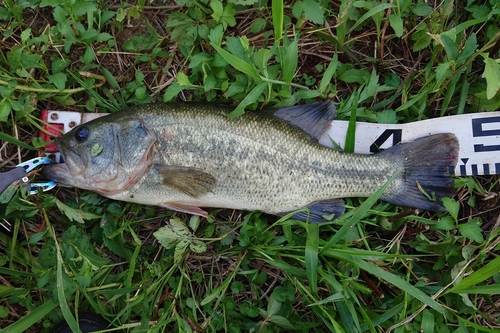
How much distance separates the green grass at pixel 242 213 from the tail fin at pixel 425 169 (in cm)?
14

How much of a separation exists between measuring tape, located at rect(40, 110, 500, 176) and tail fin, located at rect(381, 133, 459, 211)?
13 centimetres

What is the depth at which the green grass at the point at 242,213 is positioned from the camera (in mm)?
3168

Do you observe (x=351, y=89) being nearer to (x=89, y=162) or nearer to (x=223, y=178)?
(x=223, y=178)

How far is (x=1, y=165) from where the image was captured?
3.47 meters

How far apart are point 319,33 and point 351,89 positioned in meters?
0.56

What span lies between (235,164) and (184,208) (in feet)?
1.84

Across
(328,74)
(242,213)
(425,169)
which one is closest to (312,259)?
(242,213)

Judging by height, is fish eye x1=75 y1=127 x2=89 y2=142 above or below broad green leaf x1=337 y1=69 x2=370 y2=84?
below

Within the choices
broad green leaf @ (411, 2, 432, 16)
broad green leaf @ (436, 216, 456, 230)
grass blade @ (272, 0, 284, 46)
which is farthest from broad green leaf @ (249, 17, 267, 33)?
broad green leaf @ (436, 216, 456, 230)

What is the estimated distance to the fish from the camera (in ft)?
10.4

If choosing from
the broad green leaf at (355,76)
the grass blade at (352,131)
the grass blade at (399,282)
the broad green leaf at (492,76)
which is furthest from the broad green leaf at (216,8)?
the grass blade at (399,282)

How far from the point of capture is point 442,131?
11.1 ft

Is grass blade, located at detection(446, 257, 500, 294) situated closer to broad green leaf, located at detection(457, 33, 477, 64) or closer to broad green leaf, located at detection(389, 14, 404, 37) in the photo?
broad green leaf, located at detection(457, 33, 477, 64)

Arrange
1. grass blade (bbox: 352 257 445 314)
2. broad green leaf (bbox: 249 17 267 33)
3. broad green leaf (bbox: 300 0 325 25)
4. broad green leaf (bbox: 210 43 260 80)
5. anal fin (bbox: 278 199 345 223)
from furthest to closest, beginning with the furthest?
broad green leaf (bbox: 249 17 267 33) < anal fin (bbox: 278 199 345 223) < broad green leaf (bbox: 300 0 325 25) < broad green leaf (bbox: 210 43 260 80) < grass blade (bbox: 352 257 445 314)
